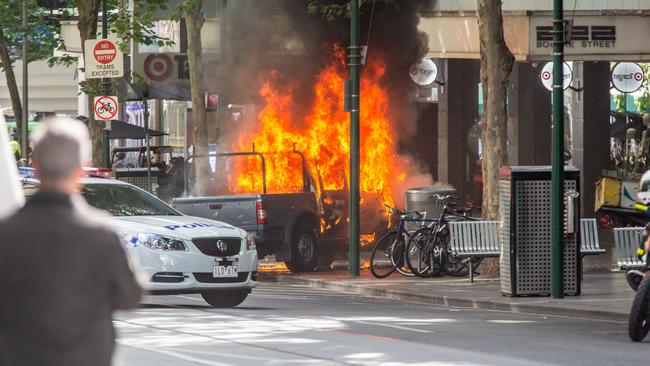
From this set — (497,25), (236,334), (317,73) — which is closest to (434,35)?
(317,73)

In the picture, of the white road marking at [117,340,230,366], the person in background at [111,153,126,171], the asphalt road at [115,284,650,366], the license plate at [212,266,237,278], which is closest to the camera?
the white road marking at [117,340,230,366]

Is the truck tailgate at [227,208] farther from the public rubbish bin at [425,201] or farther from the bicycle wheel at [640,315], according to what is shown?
the bicycle wheel at [640,315]

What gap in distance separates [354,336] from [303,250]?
1021 cm

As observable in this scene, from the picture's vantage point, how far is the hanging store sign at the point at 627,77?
124ft

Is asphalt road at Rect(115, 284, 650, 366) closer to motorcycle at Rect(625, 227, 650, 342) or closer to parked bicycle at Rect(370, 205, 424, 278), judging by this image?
motorcycle at Rect(625, 227, 650, 342)

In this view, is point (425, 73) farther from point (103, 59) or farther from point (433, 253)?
point (433, 253)

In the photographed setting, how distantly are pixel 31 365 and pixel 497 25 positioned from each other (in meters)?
17.6

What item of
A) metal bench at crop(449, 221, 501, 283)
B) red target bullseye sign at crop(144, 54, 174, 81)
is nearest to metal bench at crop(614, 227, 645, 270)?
metal bench at crop(449, 221, 501, 283)

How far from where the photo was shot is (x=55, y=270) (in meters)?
5.05

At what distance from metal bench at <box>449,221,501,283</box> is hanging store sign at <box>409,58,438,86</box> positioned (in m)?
13.2

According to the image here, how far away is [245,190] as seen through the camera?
1048 inches

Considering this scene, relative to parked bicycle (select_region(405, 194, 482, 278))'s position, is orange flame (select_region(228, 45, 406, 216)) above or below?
above

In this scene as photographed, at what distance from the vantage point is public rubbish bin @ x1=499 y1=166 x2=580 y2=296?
18844 mm

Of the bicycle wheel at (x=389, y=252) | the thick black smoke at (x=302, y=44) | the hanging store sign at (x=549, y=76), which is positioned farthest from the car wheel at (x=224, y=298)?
the hanging store sign at (x=549, y=76)
